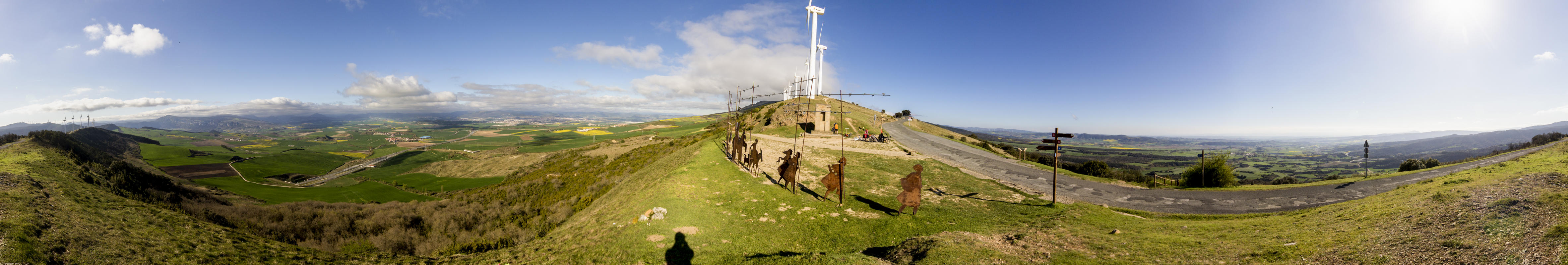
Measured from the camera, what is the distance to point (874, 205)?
13.1m

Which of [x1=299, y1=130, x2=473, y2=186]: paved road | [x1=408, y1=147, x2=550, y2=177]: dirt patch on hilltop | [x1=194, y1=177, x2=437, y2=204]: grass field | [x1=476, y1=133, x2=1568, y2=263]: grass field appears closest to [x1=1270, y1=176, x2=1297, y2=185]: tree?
[x1=476, y1=133, x2=1568, y2=263]: grass field

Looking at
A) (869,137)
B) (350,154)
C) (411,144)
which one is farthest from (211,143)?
(869,137)

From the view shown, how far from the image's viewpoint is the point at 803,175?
17156 millimetres

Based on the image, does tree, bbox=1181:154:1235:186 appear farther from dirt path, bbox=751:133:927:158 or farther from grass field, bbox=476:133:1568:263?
dirt path, bbox=751:133:927:158

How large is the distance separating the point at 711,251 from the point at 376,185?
48081 millimetres

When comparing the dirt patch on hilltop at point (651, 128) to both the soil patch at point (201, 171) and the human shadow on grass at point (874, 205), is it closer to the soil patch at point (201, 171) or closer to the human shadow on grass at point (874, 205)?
the soil patch at point (201, 171)

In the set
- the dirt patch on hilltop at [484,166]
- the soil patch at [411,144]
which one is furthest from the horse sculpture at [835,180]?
the soil patch at [411,144]

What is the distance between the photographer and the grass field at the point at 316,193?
90.0 feet

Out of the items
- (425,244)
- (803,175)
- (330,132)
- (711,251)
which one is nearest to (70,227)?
(425,244)

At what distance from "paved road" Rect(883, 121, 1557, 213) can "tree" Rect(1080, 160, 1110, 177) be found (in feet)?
13.4

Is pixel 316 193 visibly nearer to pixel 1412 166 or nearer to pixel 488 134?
pixel 1412 166

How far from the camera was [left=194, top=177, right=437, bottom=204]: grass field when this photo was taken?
2744cm

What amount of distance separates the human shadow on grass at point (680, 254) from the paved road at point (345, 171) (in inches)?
2338

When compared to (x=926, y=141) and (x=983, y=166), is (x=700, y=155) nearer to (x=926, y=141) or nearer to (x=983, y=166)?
(x=983, y=166)
